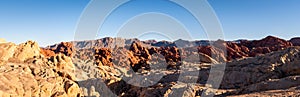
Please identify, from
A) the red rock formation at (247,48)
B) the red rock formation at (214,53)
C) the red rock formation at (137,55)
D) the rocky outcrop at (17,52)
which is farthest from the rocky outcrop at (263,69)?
the red rock formation at (247,48)

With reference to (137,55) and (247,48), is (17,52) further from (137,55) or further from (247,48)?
(247,48)

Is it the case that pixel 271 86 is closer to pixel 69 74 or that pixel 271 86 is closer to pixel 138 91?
pixel 138 91

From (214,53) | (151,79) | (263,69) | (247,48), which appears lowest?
(263,69)

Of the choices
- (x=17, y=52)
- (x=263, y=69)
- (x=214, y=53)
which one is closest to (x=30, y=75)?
(x=17, y=52)

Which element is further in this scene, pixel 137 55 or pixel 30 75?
pixel 137 55

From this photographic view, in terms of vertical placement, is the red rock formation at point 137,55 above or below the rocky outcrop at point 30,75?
above

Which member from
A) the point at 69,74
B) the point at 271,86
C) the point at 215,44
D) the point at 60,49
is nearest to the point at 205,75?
the point at 271,86

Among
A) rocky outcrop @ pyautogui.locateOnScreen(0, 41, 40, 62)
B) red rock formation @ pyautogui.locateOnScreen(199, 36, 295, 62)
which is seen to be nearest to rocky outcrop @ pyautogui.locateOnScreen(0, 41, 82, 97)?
rocky outcrop @ pyautogui.locateOnScreen(0, 41, 40, 62)

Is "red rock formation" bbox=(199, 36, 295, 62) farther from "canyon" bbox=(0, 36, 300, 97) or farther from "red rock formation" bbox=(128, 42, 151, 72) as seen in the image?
"canyon" bbox=(0, 36, 300, 97)

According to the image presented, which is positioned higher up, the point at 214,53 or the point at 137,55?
the point at 137,55

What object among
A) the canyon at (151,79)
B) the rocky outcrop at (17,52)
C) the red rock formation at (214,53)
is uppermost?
the red rock formation at (214,53)

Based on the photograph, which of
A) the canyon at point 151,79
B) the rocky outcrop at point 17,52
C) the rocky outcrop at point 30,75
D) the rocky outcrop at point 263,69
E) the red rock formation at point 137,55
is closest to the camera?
the canyon at point 151,79

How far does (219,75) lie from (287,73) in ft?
21.1

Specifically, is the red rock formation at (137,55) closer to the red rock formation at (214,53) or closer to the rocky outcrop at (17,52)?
the red rock formation at (214,53)
